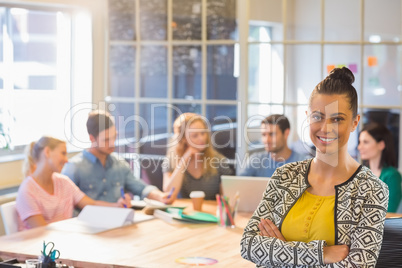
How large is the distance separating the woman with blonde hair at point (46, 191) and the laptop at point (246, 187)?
65cm

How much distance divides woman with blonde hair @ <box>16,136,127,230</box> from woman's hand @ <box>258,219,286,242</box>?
181cm

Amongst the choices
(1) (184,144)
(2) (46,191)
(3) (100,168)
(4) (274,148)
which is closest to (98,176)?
(3) (100,168)

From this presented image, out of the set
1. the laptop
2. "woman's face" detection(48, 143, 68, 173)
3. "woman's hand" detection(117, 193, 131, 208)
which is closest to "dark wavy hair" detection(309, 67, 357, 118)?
the laptop

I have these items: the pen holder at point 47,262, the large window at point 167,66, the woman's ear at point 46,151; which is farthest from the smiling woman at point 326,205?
the large window at point 167,66

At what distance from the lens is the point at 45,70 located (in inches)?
223

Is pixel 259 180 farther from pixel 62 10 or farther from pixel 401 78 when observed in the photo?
pixel 62 10

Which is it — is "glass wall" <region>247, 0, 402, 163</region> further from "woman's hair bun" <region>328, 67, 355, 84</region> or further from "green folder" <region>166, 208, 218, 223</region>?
"woman's hair bun" <region>328, 67, 355, 84</region>

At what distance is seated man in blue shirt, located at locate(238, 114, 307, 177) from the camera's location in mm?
4688

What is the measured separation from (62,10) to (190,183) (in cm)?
200

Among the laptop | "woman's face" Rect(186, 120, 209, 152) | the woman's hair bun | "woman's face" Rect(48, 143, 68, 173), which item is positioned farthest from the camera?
"woman's face" Rect(186, 120, 209, 152)

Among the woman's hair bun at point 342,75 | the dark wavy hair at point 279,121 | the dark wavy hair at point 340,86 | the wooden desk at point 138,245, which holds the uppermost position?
the woman's hair bun at point 342,75

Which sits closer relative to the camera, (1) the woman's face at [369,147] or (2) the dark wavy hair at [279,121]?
(1) the woman's face at [369,147]

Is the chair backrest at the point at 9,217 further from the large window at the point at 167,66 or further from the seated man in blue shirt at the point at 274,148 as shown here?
the large window at the point at 167,66

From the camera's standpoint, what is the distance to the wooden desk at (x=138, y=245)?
2969 mm
